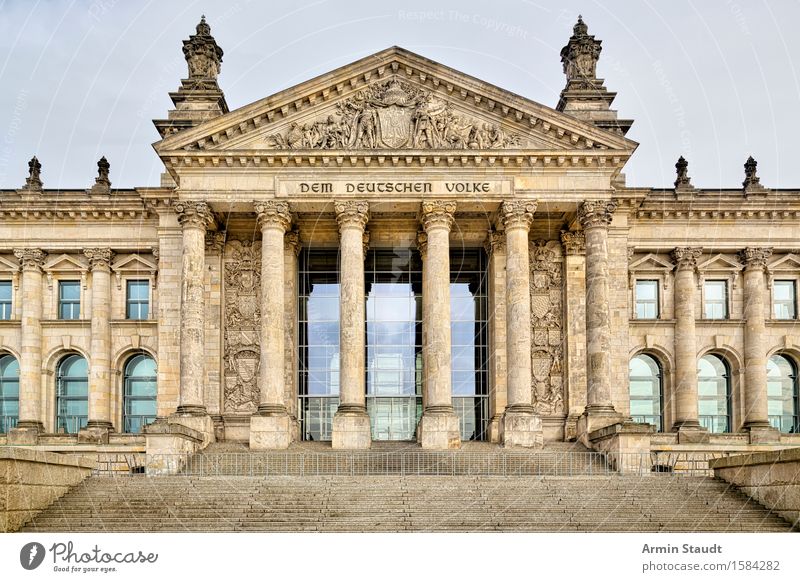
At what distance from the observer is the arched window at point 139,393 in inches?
1961

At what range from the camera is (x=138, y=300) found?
5056 centimetres

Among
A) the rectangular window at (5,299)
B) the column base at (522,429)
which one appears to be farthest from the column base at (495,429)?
the rectangular window at (5,299)

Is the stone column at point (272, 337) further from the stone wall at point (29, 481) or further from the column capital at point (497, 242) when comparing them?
the stone wall at point (29, 481)

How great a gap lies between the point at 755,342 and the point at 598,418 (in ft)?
40.5

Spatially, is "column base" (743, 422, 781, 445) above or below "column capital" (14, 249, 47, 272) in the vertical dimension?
below

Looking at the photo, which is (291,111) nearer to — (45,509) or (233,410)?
(233,410)

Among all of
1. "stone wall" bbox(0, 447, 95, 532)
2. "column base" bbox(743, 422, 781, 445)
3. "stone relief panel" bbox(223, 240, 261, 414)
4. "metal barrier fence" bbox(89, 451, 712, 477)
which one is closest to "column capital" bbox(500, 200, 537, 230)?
"metal barrier fence" bbox(89, 451, 712, 477)

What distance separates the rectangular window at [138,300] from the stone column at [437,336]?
1491 centimetres

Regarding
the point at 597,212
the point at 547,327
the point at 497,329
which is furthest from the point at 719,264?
the point at 497,329

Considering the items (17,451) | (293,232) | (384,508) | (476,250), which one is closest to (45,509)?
(17,451)

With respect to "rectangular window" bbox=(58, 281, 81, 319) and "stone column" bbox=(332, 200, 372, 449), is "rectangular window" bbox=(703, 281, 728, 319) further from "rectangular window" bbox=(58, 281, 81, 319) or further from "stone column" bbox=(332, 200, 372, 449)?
"rectangular window" bbox=(58, 281, 81, 319)

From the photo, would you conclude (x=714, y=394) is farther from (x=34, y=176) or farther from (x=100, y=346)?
(x=34, y=176)

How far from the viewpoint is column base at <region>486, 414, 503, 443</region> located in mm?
44300

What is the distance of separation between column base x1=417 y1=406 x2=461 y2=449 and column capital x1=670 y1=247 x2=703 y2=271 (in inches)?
606
